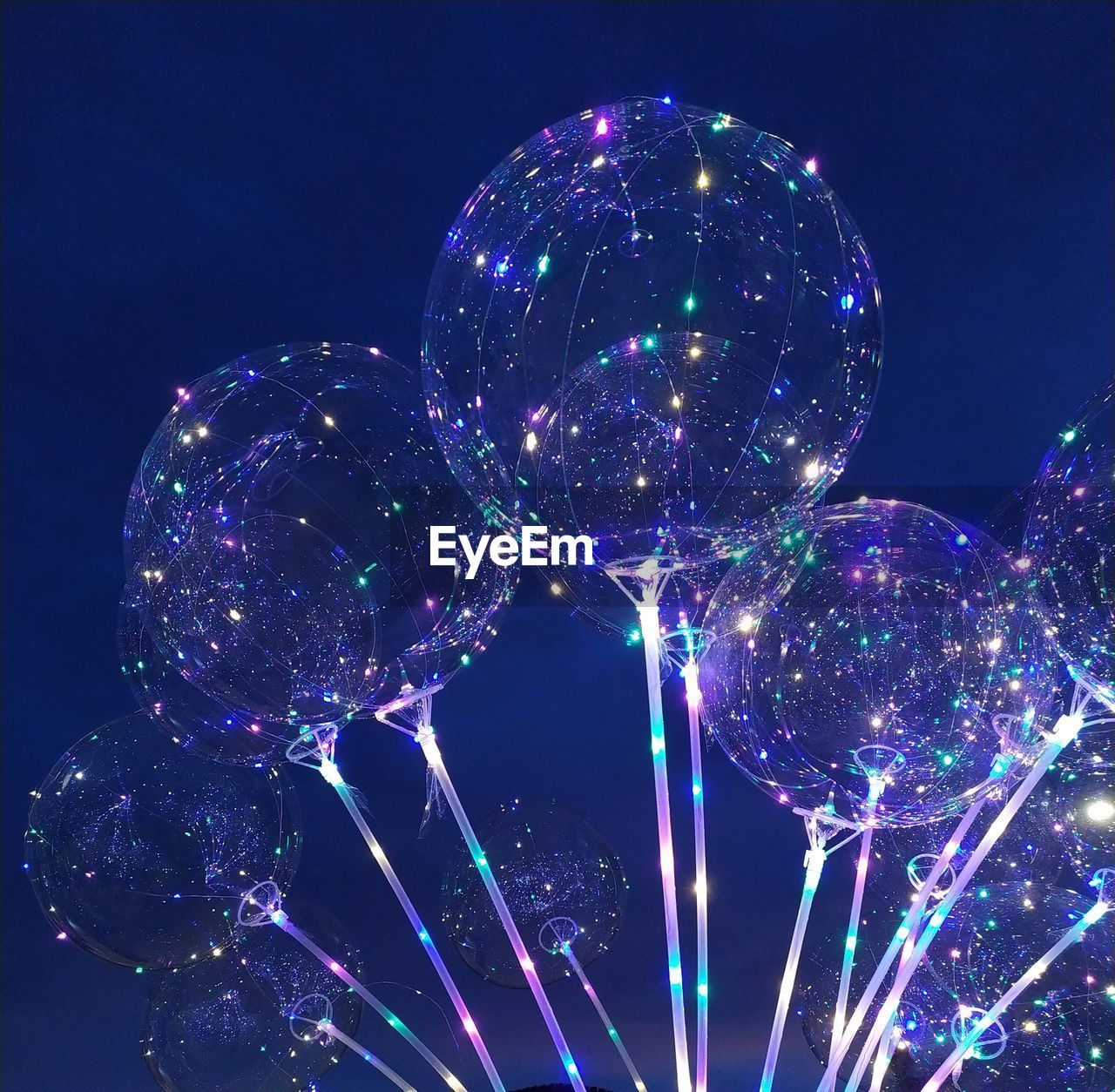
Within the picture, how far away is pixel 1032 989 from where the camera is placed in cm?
240

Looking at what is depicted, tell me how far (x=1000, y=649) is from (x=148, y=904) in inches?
88.2

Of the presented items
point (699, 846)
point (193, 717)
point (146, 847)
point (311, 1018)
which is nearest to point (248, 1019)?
point (311, 1018)

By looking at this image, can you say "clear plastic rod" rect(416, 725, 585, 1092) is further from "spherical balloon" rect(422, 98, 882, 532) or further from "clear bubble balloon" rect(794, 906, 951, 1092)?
"clear bubble balloon" rect(794, 906, 951, 1092)

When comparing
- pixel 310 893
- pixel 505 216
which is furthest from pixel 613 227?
pixel 310 893

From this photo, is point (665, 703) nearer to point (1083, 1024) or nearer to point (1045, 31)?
point (1083, 1024)

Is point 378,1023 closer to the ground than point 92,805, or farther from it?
closer to the ground

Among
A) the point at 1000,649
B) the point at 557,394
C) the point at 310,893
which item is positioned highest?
the point at 557,394

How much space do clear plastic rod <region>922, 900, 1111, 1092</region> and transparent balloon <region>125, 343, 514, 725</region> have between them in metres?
1.56

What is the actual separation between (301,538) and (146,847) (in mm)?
1105

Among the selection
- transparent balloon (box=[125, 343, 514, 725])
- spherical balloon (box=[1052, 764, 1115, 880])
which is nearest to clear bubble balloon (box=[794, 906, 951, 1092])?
spherical balloon (box=[1052, 764, 1115, 880])

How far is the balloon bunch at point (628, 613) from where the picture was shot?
5.47 feet

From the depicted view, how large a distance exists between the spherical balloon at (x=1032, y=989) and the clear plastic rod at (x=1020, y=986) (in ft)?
0.11

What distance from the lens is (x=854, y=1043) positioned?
295cm

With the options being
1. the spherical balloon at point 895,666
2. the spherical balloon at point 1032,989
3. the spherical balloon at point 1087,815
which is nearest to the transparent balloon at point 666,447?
the spherical balloon at point 895,666
